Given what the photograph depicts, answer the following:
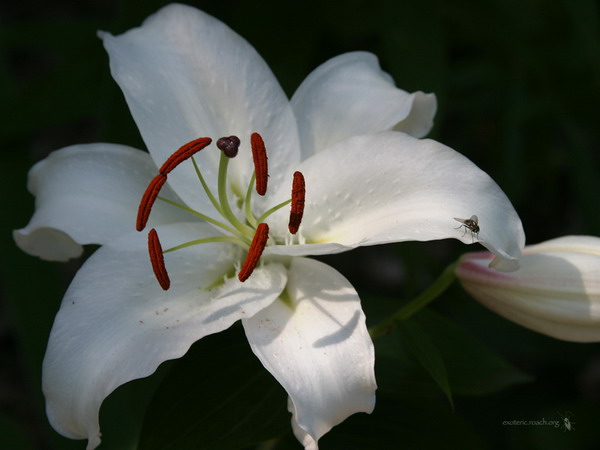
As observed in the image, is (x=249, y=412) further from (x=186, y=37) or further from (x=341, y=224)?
(x=186, y=37)

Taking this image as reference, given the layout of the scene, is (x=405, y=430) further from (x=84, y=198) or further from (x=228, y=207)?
(x=84, y=198)

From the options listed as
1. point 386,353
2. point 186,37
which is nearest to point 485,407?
point 386,353

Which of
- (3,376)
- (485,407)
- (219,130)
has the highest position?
(219,130)

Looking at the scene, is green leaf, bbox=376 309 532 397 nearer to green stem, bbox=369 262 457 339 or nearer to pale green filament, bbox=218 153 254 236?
green stem, bbox=369 262 457 339

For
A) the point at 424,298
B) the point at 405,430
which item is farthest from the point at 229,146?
the point at 405,430

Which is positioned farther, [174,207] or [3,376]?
[3,376]
